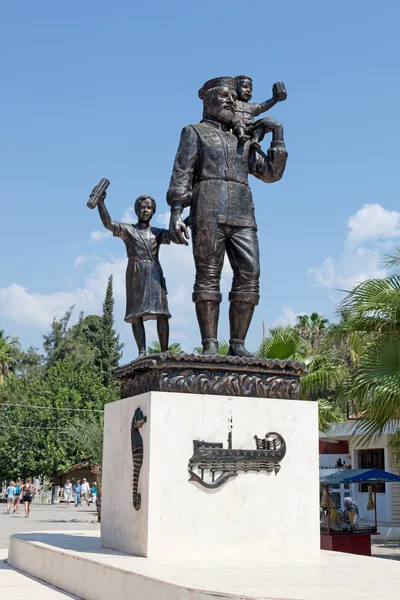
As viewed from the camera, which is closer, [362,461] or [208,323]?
[208,323]

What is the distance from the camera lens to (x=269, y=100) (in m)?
7.40

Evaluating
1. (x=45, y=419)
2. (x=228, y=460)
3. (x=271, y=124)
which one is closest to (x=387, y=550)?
(x=228, y=460)

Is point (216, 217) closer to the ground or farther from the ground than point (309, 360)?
closer to the ground

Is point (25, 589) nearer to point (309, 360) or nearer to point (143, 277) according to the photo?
point (143, 277)

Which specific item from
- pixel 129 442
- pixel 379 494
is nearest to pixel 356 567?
pixel 129 442

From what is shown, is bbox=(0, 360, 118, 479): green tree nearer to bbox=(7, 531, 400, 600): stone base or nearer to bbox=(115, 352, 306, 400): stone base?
bbox=(115, 352, 306, 400): stone base

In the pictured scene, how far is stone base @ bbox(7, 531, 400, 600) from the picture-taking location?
408cm

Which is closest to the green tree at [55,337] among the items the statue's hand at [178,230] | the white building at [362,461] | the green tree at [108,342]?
the green tree at [108,342]

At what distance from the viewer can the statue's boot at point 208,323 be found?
6.70m

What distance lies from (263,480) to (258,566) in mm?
948

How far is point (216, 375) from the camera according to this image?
6.31 metres

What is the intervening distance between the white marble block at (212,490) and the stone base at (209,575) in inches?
6.5

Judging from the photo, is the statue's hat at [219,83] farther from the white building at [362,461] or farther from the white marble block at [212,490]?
the white building at [362,461]

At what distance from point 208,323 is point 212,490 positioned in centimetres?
143
